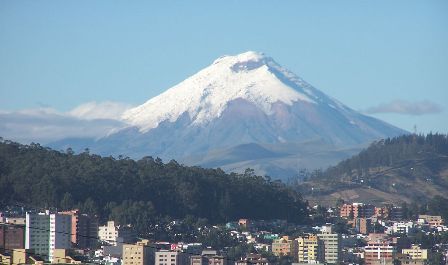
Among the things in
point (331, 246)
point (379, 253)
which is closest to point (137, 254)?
point (331, 246)

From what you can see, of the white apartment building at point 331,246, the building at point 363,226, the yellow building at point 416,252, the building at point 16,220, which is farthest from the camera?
the building at point 363,226

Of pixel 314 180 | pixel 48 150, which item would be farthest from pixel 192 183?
pixel 314 180

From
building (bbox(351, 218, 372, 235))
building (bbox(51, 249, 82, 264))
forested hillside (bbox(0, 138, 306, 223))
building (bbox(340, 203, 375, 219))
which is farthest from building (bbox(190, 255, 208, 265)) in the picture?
building (bbox(340, 203, 375, 219))

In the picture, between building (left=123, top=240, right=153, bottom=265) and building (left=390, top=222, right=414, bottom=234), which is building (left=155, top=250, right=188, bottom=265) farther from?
building (left=390, top=222, right=414, bottom=234)

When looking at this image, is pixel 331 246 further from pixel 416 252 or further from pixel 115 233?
pixel 115 233

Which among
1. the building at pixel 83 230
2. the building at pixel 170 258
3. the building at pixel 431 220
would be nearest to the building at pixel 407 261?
the building at pixel 170 258

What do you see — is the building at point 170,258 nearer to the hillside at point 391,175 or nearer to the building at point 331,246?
the building at point 331,246

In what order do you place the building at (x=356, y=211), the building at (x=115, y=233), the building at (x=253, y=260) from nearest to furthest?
1. the building at (x=253, y=260)
2. the building at (x=115, y=233)
3. the building at (x=356, y=211)
